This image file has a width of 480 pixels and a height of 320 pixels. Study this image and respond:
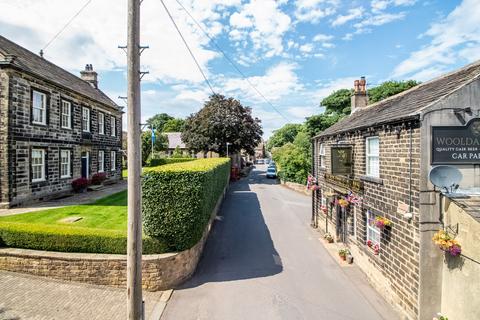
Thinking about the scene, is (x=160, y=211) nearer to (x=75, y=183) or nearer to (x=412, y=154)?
(x=412, y=154)

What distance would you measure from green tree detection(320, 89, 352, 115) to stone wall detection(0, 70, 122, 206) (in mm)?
32452

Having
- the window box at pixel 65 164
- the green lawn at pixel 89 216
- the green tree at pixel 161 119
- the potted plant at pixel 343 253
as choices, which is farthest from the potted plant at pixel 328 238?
the green tree at pixel 161 119

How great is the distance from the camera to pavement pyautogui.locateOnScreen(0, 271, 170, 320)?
23.9 ft

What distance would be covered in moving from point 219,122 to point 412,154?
3124 centimetres

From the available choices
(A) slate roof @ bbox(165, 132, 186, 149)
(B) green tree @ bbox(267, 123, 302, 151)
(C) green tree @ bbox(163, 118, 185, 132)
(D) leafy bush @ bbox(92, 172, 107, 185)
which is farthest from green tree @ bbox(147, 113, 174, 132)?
(D) leafy bush @ bbox(92, 172, 107, 185)

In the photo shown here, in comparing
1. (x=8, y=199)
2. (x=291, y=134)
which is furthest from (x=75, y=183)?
(x=291, y=134)

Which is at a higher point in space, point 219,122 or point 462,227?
point 219,122

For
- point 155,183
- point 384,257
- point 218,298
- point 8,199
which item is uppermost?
point 155,183

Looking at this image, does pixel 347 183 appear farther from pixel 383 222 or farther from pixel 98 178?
pixel 98 178

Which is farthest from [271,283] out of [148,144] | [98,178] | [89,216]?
[148,144]

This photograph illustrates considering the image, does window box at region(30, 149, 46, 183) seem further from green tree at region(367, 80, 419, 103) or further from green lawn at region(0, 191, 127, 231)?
green tree at region(367, 80, 419, 103)

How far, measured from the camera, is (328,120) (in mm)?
38438

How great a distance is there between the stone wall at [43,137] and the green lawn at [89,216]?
10.2 feet

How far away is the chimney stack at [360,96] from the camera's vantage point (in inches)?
681
